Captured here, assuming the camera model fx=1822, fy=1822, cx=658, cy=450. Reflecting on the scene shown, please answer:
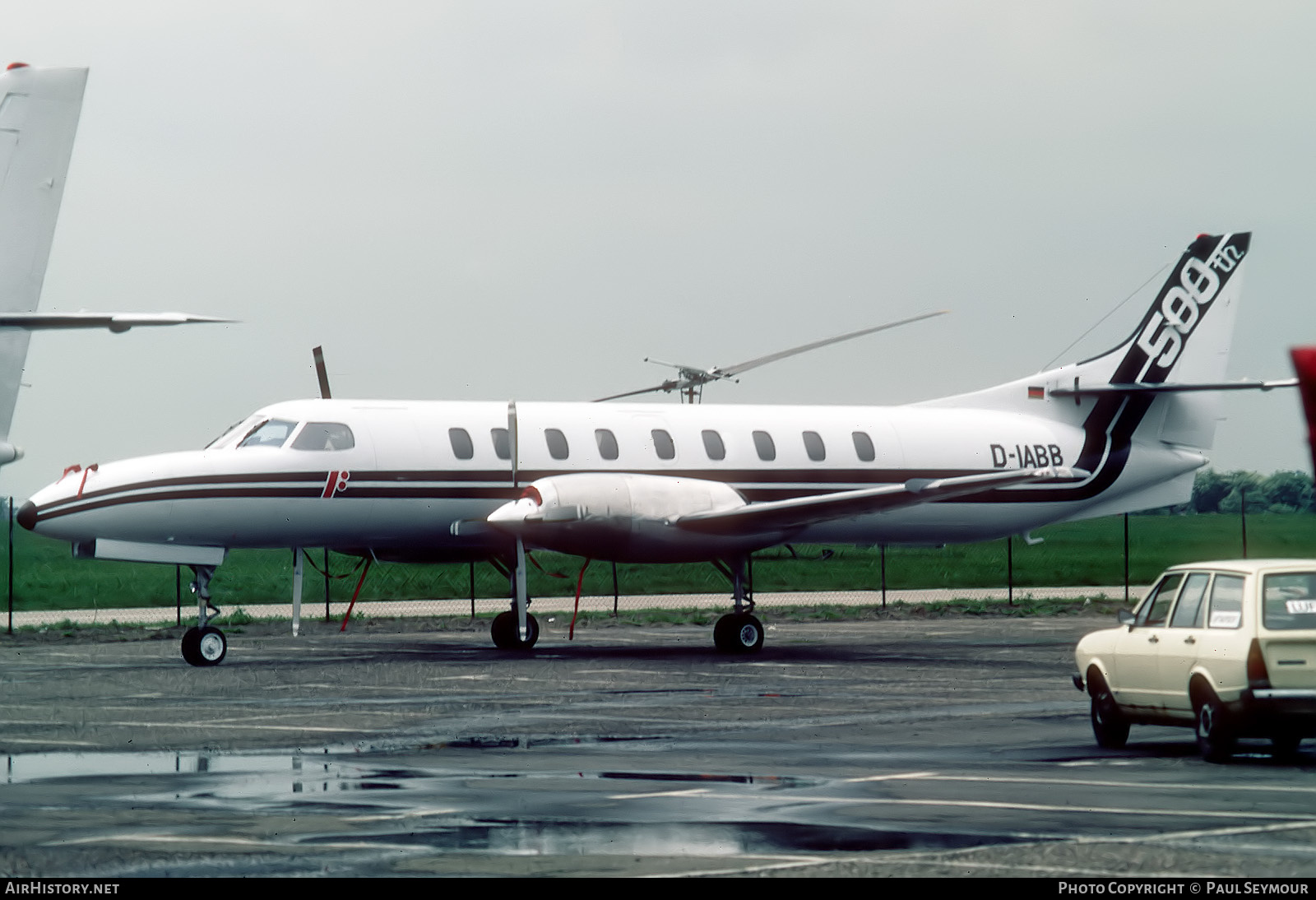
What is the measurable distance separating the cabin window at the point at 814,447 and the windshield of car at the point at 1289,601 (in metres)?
15.8

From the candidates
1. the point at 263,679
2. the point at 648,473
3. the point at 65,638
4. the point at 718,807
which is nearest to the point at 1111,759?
the point at 718,807

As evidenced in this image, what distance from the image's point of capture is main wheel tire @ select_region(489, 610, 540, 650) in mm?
28316

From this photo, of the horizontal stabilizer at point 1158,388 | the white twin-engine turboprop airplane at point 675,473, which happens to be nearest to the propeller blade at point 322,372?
the white twin-engine turboprop airplane at point 675,473

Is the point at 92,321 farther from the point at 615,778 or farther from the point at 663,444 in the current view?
the point at 663,444

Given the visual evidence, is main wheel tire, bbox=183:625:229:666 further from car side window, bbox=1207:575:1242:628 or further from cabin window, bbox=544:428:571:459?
car side window, bbox=1207:575:1242:628

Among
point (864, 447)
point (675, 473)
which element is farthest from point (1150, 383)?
point (675, 473)

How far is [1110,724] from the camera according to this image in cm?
1457

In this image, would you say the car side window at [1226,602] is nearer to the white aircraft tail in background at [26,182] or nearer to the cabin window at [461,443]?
the white aircraft tail in background at [26,182]

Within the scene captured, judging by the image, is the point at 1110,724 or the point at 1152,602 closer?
the point at 1110,724

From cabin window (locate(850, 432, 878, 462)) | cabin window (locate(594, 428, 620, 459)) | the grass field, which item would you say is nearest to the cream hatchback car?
cabin window (locate(594, 428, 620, 459))

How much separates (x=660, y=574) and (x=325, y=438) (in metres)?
36.0

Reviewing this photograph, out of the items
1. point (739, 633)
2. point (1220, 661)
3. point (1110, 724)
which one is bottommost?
point (1110, 724)

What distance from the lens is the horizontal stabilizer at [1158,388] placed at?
102 feet
